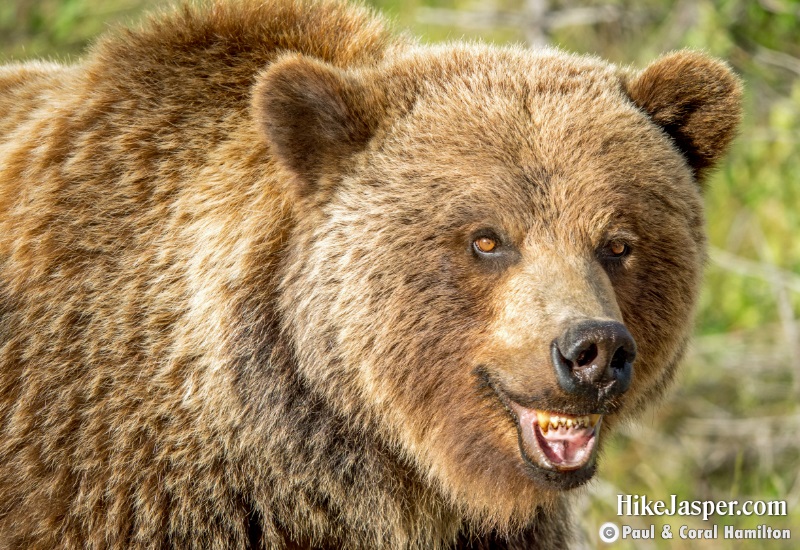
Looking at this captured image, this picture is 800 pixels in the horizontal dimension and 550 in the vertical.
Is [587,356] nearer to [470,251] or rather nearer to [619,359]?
[619,359]

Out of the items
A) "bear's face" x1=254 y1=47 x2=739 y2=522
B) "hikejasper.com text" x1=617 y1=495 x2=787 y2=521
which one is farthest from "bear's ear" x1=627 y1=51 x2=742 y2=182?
"hikejasper.com text" x1=617 y1=495 x2=787 y2=521

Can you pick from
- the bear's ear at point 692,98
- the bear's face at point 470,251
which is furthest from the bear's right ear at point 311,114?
the bear's ear at point 692,98

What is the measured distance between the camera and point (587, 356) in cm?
374

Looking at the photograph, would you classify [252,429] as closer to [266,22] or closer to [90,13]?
[266,22]

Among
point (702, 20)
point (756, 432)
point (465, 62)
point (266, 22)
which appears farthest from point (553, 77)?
point (756, 432)

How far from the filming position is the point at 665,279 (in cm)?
445

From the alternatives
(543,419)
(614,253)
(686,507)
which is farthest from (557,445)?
(686,507)

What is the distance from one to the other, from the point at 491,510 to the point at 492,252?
43.4 inches

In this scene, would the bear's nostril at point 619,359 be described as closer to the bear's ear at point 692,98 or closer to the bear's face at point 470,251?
the bear's face at point 470,251

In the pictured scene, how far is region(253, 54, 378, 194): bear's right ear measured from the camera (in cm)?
416

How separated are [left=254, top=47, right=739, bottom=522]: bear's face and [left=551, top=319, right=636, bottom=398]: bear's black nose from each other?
16cm

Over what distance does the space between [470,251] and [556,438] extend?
82cm

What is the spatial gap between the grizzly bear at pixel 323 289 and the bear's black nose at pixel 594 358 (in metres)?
0.22

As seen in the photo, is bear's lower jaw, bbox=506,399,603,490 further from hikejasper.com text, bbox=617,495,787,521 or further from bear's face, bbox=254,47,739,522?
hikejasper.com text, bbox=617,495,787,521
